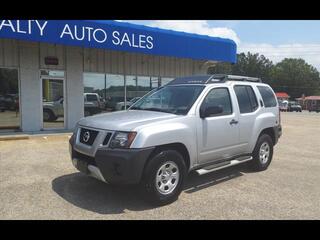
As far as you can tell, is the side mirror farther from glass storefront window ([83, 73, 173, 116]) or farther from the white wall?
the white wall

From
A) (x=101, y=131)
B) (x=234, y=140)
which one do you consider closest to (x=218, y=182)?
(x=234, y=140)

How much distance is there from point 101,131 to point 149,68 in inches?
454

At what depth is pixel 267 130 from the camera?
7.46 meters

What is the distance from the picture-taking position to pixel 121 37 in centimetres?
1270

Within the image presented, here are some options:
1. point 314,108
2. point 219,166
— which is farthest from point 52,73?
point 314,108

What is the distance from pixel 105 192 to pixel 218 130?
7.46 feet

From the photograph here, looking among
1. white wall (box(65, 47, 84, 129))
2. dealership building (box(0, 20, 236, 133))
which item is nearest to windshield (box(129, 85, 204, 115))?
dealership building (box(0, 20, 236, 133))

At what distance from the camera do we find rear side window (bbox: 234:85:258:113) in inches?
262

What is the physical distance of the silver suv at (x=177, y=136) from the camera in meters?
4.67

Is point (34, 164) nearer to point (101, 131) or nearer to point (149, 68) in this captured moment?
point (101, 131)

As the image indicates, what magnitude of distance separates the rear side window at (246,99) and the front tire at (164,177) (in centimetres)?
219

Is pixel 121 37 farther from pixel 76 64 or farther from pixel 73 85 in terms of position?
pixel 73 85

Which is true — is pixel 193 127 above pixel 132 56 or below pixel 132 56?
below

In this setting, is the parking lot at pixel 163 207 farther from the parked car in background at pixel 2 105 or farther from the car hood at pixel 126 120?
the parked car in background at pixel 2 105
